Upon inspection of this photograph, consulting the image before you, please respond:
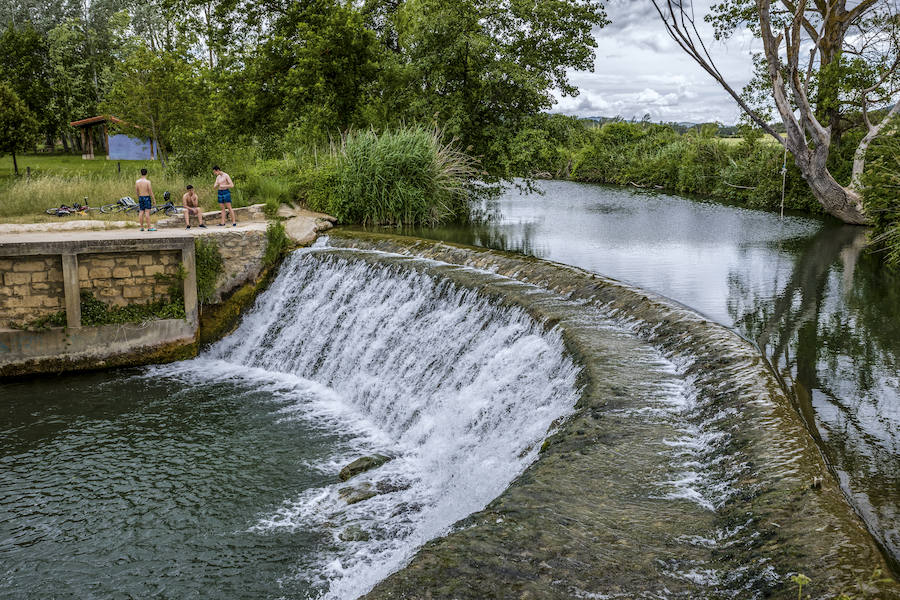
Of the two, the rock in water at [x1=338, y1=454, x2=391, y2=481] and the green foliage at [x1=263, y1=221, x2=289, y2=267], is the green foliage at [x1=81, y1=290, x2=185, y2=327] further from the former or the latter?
the rock in water at [x1=338, y1=454, x2=391, y2=481]

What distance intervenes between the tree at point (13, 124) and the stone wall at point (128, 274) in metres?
15.6

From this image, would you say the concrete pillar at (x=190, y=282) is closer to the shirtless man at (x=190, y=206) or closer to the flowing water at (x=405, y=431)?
the flowing water at (x=405, y=431)

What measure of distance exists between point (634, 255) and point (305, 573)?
30.4 feet

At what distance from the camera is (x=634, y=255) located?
510 inches

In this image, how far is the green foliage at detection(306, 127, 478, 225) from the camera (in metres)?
16.3

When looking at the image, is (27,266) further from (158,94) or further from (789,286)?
(158,94)

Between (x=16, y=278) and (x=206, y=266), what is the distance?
295cm

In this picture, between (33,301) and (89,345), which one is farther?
(89,345)

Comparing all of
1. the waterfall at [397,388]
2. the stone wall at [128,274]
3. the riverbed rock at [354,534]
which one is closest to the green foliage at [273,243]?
the waterfall at [397,388]

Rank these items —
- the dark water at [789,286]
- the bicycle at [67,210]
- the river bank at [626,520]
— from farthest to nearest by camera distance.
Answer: the bicycle at [67,210] < the dark water at [789,286] < the river bank at [626,520]

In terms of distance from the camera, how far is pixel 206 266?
12.4 meters

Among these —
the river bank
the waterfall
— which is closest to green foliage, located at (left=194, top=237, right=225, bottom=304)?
the waterfall

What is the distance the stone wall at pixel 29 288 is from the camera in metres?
10.9

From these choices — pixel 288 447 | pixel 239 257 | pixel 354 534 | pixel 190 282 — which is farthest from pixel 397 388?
pixel 239 257
